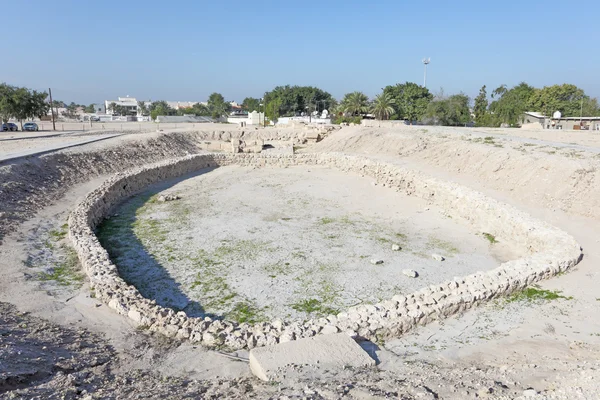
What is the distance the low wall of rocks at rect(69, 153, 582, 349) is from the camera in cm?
632

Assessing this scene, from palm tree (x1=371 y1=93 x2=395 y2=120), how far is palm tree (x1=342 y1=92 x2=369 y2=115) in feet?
9.84

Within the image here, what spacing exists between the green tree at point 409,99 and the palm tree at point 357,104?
3.24 meters

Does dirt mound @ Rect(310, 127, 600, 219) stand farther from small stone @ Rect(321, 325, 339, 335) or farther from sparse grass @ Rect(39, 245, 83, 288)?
sparse grass @ Rect(39, 245, 83, 288)

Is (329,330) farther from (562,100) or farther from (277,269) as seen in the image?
(562,100)

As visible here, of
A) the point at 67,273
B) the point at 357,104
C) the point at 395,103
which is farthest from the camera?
the point at 357,104

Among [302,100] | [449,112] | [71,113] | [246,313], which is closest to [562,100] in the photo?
[449,112]

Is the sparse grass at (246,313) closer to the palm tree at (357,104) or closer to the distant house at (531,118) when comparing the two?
the distant house at (531,118)

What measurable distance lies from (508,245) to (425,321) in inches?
250

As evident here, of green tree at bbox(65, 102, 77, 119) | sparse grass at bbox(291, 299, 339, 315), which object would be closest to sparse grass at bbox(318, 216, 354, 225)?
sparse grass at bbox(291, 299, 339, 315)

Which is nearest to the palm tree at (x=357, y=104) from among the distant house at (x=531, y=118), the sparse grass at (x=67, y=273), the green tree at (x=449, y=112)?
the green tree at (x=449, y=112)

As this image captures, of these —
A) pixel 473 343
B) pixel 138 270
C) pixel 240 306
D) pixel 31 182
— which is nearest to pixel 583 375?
pixel 473 343

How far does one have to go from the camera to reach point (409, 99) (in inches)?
2303

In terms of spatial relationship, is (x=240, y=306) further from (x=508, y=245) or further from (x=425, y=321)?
(x=508, y=245)

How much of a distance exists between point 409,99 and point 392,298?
5539 centimetres
